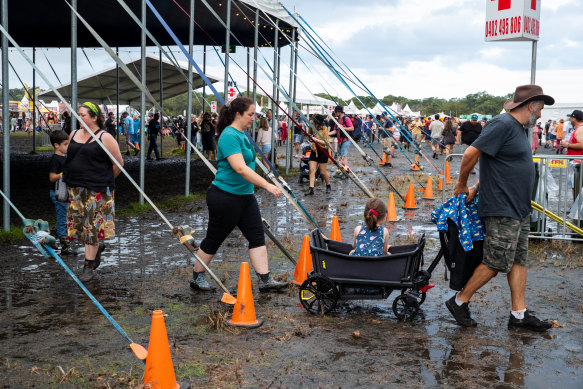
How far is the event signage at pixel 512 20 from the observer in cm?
678

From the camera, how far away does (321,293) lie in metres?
5.33

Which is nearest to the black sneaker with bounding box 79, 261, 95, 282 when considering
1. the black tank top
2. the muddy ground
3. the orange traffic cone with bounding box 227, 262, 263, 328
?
the muddy ground

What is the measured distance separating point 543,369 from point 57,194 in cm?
554

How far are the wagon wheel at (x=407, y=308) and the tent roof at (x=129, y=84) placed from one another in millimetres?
18723

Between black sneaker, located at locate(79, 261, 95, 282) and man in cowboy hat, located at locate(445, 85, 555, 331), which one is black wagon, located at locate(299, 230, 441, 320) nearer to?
man in cowboy hat, located at locate(445, 85, 555, 331)

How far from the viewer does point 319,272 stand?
5.42 metres

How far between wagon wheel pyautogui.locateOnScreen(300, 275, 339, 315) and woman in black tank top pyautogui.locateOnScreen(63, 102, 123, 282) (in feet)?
7.29

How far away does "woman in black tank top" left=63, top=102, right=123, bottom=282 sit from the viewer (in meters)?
6.03

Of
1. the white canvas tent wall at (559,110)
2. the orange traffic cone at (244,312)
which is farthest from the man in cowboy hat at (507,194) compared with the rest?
the white canvas tent wall at (559,110)

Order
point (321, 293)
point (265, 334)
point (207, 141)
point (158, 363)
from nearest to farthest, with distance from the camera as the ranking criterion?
1. point (158, 363)
2. point (265, 334)
3. point (321, 293)
4. point (207, 141)

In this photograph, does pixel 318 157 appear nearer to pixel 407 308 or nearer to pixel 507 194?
pixel 407 308

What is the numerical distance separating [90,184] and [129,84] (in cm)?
2220

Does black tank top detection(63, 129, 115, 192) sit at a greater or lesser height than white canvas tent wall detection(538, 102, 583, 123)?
lesser

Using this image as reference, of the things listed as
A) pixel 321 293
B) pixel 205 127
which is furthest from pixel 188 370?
pixel 205 127
